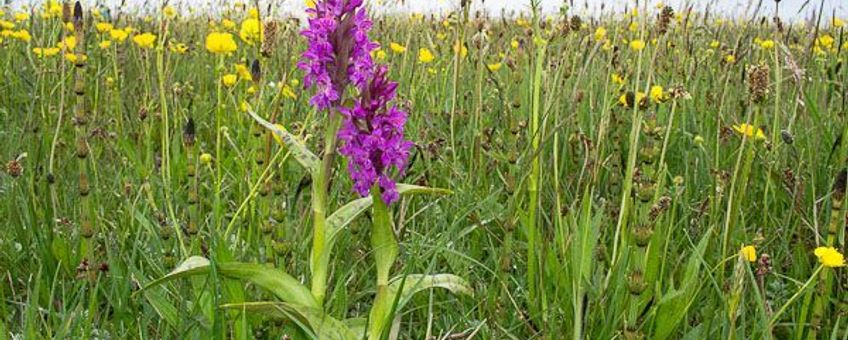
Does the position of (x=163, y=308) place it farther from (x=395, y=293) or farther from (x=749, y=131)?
(x=749, y=131)

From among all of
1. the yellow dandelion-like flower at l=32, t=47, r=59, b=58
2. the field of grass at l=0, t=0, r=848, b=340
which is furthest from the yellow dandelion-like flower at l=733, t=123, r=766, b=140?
the yellow dandelion-like flower at l=32, t=47, r=59, b=58

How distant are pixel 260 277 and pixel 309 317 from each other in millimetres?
81

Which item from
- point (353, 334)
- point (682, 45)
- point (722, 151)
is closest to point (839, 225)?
point (353, 334)

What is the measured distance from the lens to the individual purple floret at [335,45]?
3.61 feet

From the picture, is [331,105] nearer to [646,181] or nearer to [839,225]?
[646,181]

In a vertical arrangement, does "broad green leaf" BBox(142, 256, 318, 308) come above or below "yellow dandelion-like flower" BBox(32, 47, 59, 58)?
below

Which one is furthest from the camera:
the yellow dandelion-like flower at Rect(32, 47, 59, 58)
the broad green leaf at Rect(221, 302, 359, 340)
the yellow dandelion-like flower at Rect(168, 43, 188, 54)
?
the yellow dandelion-like flower at Rect(168, 43, 188, 54)

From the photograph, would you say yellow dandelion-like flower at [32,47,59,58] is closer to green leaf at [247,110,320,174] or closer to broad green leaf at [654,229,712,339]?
green leaf at [247,110,320,174]

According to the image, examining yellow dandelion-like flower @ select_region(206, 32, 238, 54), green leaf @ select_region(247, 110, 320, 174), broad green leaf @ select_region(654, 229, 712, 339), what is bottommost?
broad green leaf @ select_region(654, 229, 712, 339)

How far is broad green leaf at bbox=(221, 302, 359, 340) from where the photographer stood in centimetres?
109

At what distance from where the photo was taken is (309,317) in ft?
3.62

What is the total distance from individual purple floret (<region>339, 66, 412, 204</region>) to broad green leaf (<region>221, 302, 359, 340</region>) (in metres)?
0.17

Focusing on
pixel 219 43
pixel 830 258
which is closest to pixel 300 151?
pixel 830 258

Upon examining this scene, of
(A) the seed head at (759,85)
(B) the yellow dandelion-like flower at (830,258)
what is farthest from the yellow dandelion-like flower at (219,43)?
(B) the yellow dandelion-like flower at (830,258)
